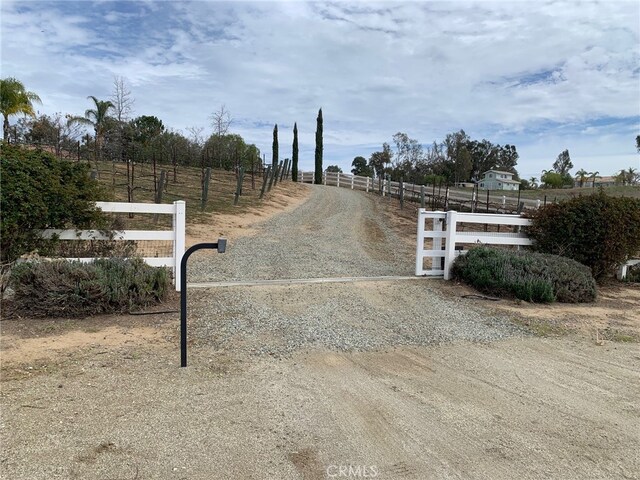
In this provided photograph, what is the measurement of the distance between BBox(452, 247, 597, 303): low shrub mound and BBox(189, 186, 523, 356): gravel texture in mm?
732

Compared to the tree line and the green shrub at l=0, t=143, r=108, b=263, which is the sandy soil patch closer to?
the green shrub at l=0, t=143, r=108, b=263

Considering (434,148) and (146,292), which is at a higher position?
(434,148)

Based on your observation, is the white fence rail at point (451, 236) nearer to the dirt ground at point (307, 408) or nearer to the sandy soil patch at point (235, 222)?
the dirt ground at point (307, 408)

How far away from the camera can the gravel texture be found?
17.1 feet

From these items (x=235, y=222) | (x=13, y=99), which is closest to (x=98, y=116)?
(x=13, y=99)

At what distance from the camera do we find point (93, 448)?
9.50 ft

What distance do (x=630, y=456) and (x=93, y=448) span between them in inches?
137

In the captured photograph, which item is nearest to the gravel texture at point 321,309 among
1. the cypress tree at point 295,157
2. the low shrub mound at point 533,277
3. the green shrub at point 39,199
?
the low shrub mound at point 533,277

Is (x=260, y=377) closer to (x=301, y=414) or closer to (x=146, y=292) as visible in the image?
(x=301, y=414)

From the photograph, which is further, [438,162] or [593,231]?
[438,162]

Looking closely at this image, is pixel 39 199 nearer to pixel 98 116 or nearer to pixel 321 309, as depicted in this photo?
pixel 321 309

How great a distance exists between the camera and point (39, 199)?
569 cm

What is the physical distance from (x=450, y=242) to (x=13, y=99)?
73.6 ft

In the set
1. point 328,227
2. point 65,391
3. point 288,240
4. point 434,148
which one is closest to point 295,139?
point 434,148
